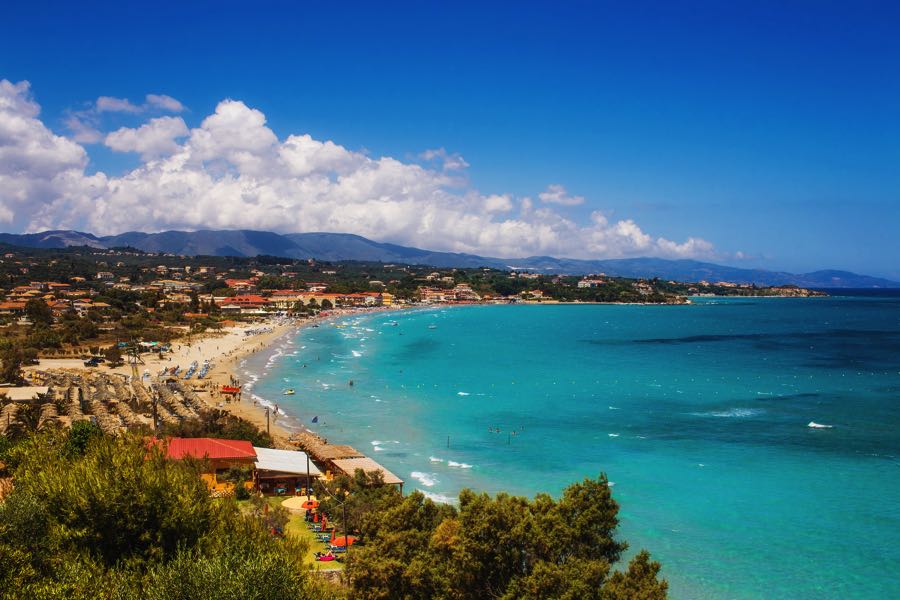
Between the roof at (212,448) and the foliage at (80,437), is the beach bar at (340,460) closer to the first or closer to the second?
the roof at (212,448)

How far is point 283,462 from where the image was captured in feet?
81.5

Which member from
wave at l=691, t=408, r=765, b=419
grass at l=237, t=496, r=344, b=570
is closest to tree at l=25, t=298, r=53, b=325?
grass at l=237, t=496, r=344, b=570

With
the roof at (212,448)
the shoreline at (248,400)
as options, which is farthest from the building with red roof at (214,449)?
the shoreline at (248,400)

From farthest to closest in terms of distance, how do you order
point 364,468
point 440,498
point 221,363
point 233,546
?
point 221,363
point 364,468
point 440,498
point 233,546

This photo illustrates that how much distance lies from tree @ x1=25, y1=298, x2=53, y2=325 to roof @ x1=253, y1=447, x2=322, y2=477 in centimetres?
5364

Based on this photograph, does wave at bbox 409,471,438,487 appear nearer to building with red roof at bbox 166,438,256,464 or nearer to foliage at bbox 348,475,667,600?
building with red roof at bbox 166,438,256,464

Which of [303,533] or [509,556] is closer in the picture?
[509,556]

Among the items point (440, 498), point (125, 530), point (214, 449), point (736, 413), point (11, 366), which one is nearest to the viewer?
point (125, 530)

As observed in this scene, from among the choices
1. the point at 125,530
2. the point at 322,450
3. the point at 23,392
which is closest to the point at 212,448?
the point at 322,450

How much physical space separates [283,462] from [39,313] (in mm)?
59313

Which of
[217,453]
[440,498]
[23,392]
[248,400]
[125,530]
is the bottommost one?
[248,400]

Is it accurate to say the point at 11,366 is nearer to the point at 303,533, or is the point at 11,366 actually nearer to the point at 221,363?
the point at 221,363

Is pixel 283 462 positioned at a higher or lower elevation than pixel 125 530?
lower

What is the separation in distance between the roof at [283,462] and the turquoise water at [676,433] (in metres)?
4.10
